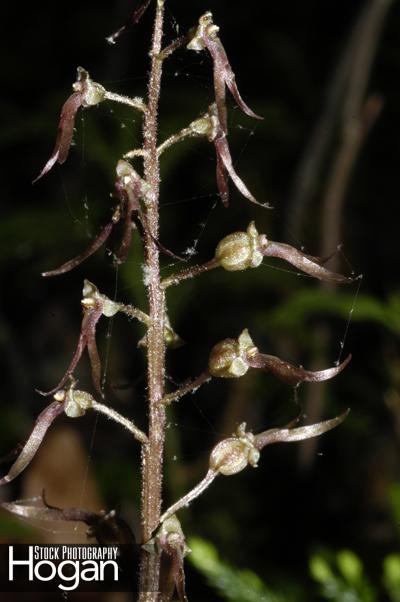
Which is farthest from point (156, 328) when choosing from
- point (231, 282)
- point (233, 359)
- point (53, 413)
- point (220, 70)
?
point (231, 282)

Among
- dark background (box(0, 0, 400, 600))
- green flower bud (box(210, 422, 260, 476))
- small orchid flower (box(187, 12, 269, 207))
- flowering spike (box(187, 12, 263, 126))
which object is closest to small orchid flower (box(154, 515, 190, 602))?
green flower bud (box(210, 422, 260, 476))

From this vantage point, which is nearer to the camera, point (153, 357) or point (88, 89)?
point (153, 357)

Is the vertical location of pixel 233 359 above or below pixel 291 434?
above

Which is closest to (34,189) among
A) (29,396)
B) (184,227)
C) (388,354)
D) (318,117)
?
(184,227)

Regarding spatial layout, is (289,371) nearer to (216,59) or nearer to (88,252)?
(88,252)

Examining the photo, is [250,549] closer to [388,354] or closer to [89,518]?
[388,354]

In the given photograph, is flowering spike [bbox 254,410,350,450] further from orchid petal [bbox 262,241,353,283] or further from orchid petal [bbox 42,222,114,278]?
orchid petal [bbox 42,222,114,278]
